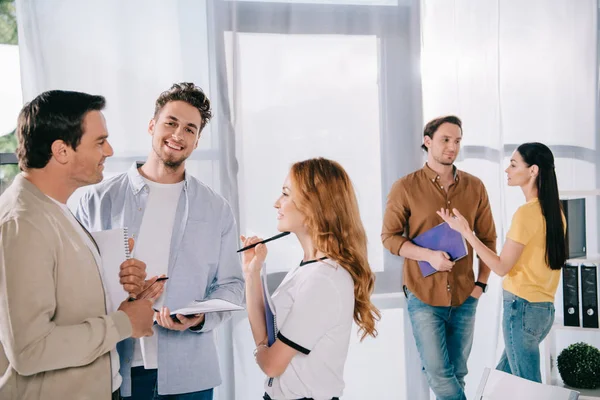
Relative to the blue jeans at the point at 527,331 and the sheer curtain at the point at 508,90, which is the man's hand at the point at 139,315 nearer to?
the blue jeans at the point at 527,331

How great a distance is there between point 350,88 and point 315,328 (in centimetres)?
186

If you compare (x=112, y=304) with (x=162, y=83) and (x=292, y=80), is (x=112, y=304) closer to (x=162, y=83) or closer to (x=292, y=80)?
(x=162, y=83)

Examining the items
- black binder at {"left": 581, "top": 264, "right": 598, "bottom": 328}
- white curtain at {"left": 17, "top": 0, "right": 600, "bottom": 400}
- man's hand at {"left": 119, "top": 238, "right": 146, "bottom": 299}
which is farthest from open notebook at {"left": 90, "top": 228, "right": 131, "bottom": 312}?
black binder at {"left": 581, "top": 264, "right": 598, "bottom": 328}

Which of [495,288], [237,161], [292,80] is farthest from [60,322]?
[495,288]

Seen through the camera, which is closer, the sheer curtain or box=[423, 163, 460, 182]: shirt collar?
box=[423, 163, 460, 182]: shirt collar

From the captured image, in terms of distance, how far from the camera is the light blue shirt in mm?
2143

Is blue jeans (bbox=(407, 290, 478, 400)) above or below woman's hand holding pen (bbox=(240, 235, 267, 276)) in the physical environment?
below

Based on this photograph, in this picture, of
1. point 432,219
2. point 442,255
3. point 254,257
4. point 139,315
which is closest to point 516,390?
point 254,257

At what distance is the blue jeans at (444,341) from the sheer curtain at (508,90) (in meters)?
0.47

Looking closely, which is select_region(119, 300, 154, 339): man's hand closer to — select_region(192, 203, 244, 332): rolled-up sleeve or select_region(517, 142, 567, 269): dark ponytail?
select_region(192, 203, 244, 332): rolled-up sleeve

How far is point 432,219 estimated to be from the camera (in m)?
2.98

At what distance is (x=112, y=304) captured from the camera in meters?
1.67

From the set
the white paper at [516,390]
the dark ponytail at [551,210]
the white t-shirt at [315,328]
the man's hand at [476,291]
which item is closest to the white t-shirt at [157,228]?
the white t-shirt at [315,328]

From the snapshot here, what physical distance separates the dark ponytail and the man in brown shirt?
0.32m
